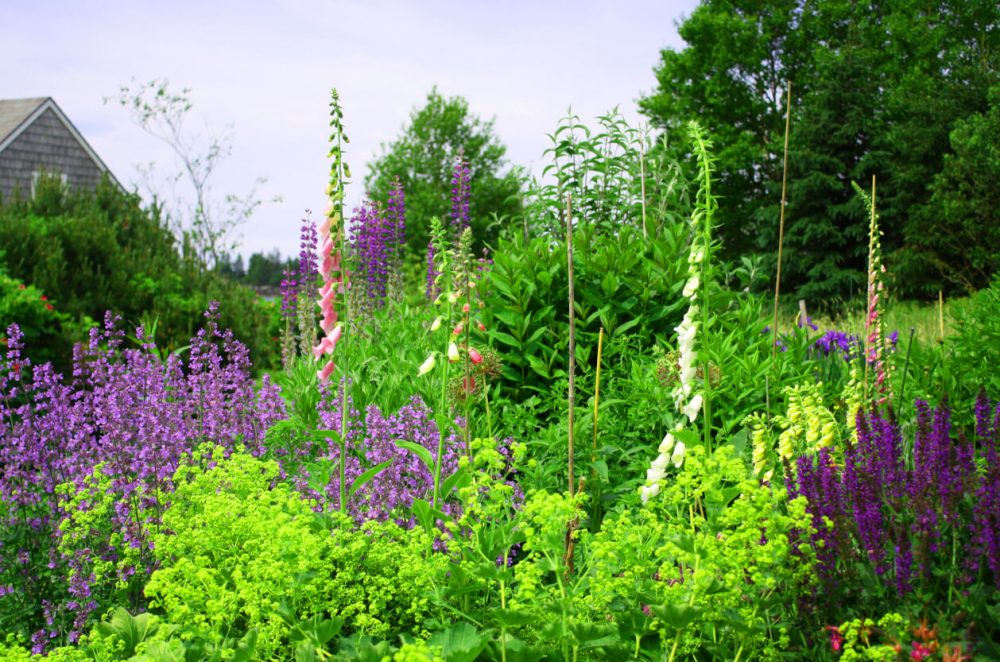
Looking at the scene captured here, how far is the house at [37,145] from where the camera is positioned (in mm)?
25250

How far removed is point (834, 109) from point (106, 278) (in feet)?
66.9

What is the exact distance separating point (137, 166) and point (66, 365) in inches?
716

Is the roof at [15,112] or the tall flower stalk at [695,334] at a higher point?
the roof at [15,112]

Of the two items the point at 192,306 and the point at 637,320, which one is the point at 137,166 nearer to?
the point at 192,306

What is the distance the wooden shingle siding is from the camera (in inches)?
997

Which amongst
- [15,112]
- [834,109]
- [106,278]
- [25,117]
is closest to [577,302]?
[106,278]

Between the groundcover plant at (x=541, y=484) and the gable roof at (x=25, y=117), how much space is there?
73.2 ft

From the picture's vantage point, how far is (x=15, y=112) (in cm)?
2622

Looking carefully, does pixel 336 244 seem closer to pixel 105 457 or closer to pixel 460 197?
pixel 105 457

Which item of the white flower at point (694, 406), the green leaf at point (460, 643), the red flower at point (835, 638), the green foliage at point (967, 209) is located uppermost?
the green foliage at point (967, 209)

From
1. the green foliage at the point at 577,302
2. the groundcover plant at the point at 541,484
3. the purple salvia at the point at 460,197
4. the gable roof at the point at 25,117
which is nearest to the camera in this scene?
the groundcover plant at the point at 541,484

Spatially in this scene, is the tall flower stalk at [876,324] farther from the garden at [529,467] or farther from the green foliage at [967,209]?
the green foliage at [967,209]

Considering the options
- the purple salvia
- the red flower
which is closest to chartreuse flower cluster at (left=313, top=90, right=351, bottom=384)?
the red flower

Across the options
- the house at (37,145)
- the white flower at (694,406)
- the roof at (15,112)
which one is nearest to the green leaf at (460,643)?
the white flower at (694,406)
